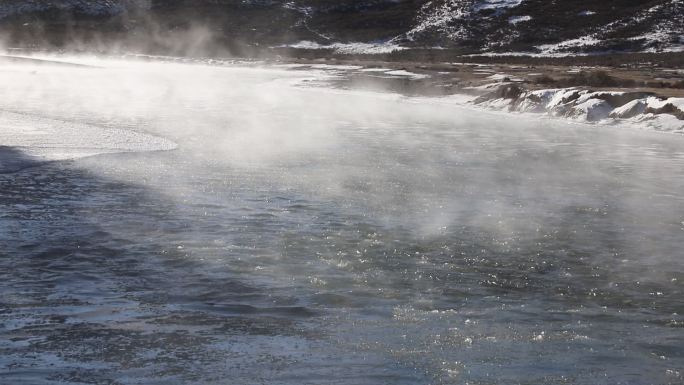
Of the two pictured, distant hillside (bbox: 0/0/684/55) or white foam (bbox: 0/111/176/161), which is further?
distant hillside (bbox: 0/0/684/55)

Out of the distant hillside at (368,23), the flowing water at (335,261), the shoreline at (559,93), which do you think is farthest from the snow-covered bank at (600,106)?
the distant hillside at (368,23)

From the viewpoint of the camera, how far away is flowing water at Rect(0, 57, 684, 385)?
7.30 meters

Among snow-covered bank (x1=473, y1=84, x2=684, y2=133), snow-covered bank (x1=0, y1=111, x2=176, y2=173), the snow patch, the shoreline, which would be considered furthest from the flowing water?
the snow patch

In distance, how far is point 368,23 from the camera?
371 ft

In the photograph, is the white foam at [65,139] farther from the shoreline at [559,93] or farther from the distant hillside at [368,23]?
the distant hillside at [368,23]

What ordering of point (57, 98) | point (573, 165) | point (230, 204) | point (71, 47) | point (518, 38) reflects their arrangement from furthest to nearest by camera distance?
point (71, 47) < point (518, 38) < point (57, 98) < point (573, 165) < point (230, 204)

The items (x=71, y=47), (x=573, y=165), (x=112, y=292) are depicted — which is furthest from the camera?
(x=71, y=47)

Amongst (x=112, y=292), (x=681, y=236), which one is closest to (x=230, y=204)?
(x=112, y=292)

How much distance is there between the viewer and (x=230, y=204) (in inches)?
539

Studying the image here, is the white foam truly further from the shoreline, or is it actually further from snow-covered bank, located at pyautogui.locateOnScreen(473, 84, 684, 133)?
the shoreline

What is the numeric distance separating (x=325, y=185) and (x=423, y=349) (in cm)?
829

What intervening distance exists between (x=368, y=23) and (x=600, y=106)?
85961 millimetres

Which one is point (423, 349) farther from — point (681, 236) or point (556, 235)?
point (681, 236)

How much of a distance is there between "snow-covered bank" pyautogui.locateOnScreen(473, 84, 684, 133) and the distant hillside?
5404cm
